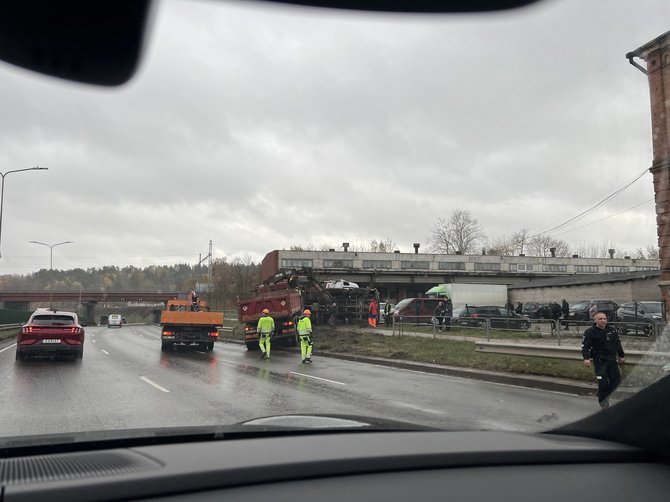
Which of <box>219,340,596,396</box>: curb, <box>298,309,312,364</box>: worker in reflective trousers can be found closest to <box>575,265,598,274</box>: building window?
<box>219,340,596,396</box>: curb

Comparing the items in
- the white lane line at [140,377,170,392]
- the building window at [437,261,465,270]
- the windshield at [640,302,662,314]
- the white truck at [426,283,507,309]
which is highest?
the building window at [437,261,465,270]

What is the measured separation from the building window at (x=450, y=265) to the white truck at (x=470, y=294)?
37.0 meters

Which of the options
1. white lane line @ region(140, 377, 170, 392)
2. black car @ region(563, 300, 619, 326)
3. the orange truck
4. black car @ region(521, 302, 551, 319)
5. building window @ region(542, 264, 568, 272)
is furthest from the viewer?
building window @ region(542, 264, 568, 272)

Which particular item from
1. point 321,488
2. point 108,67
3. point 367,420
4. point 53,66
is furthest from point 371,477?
point 53,66

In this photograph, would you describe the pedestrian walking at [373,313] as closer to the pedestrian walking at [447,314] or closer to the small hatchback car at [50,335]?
the pedestrian walking at [447,314]

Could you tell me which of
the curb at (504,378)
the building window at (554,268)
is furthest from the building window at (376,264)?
the curb at (504,378)

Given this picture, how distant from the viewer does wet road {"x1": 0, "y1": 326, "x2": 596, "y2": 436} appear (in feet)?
25.4

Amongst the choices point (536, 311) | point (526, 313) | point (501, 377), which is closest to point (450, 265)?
point (526, 313)

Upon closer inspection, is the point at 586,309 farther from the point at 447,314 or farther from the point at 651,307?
the point at 447,314

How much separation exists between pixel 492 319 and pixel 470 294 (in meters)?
20.9

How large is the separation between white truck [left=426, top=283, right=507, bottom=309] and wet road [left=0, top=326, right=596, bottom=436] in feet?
78.6

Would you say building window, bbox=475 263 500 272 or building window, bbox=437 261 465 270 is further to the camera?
building window, bbox=437 261 465 270

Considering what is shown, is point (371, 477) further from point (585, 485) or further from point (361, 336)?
point (361, 336)

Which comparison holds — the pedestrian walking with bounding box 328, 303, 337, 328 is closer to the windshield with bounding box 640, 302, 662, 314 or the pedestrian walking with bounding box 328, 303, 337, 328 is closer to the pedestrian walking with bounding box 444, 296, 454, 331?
the pedestrian walking with bounding box 444, 296, 454, 331
